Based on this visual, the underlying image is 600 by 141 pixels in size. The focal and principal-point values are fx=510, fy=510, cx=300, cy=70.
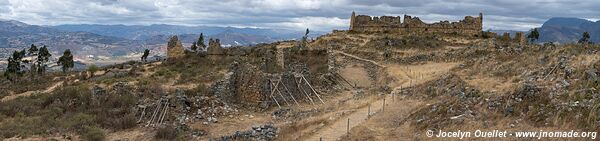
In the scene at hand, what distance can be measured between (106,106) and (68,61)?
36.3 m

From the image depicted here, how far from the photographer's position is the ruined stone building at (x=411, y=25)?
55.3m

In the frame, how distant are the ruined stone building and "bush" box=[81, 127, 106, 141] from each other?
41.4 m

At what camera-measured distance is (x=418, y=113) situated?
17828mm

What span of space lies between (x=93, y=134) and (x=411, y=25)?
43621 millimetres

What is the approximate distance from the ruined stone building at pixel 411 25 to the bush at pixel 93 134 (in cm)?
4141

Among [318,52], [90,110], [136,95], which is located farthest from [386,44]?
[90,110]

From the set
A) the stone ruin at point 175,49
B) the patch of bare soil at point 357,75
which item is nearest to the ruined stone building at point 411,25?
the patch of bare soil at point 357,75

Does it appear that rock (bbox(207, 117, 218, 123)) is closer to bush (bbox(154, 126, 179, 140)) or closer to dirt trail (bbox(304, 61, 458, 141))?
bush (bbox(154, 126, 179, 140))

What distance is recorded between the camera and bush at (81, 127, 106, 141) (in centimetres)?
1873

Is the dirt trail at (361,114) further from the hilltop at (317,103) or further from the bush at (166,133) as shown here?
the bush at (166,133)

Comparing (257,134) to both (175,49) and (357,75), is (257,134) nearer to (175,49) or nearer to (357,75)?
(357,75)

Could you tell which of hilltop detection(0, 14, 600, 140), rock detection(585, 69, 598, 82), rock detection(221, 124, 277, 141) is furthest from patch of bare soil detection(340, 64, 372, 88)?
rock detection(585, 69, 598, 82)

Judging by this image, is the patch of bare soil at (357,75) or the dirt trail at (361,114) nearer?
the dirt trail at (361,114)

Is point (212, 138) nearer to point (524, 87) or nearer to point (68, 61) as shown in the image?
point (524, 87)
